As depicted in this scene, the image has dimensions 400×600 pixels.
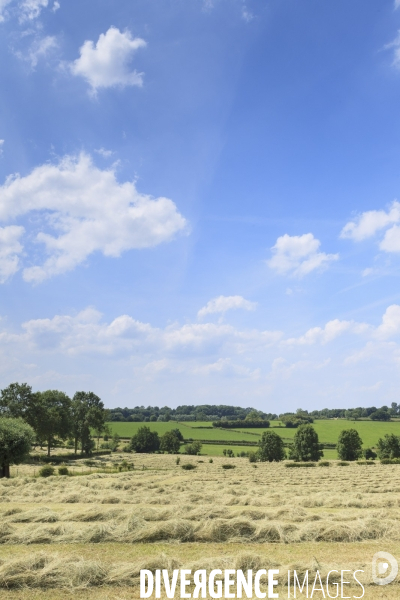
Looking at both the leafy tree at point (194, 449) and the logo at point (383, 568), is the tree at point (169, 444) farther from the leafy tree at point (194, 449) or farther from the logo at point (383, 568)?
the logo at point (383, 568)

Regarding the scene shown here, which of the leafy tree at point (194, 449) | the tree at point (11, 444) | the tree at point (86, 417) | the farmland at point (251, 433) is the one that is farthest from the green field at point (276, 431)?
the tree at point (11, 444)

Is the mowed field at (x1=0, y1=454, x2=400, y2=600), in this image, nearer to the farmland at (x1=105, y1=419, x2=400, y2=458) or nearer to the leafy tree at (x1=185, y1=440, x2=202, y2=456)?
the leafy tree at (x1=185, y1=440, x2=202, y2=456)

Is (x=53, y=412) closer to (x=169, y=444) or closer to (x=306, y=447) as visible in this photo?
(x=169, y=444)

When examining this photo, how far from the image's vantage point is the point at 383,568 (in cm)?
1127

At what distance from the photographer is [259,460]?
87062 millimetres

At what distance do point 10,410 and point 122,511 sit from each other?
61825 mm

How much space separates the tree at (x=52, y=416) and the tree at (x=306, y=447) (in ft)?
145

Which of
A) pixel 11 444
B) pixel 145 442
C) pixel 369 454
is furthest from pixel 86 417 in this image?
pixel 369 454

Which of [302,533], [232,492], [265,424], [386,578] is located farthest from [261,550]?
[265,424]

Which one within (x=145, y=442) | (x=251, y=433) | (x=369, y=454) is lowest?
(x=369, y=454)

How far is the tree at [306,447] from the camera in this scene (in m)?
88.4

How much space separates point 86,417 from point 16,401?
14.5 m

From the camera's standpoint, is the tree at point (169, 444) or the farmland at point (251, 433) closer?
the tree at point (169, 444)

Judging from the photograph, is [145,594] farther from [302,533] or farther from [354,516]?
[354,516]
